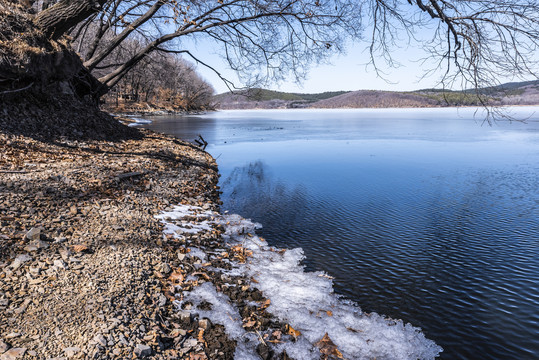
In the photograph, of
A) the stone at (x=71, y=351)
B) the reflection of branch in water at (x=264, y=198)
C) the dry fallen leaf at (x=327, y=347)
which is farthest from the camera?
the reflection of branch in water at (x=264, y=198)

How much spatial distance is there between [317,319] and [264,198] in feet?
20.1

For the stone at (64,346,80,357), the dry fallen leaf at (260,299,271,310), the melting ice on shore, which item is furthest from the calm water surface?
the stone at (64,346,80,357)

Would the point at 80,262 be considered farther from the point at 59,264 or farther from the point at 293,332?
the point at 293,332

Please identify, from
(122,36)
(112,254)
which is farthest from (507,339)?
(122,36)

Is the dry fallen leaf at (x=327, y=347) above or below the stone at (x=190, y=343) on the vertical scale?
below

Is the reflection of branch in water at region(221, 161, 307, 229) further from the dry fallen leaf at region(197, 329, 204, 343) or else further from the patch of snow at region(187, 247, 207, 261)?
the dry fallen leaf at region(197, 329, 204, 343)

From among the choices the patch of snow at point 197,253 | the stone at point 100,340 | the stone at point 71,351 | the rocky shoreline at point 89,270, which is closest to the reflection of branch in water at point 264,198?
the rocky shoreline at point 89,270

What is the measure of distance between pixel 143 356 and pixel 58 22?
9181 millimetres

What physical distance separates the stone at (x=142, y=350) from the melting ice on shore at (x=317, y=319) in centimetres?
90

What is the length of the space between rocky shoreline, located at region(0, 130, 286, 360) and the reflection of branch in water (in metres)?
2.11

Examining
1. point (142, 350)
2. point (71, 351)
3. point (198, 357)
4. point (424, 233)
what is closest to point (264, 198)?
point (424, 233)

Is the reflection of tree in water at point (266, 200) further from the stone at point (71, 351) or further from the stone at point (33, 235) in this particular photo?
the stone at point (71, 351)

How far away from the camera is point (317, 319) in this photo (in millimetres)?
4133

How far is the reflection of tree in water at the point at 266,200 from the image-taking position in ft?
26.5
